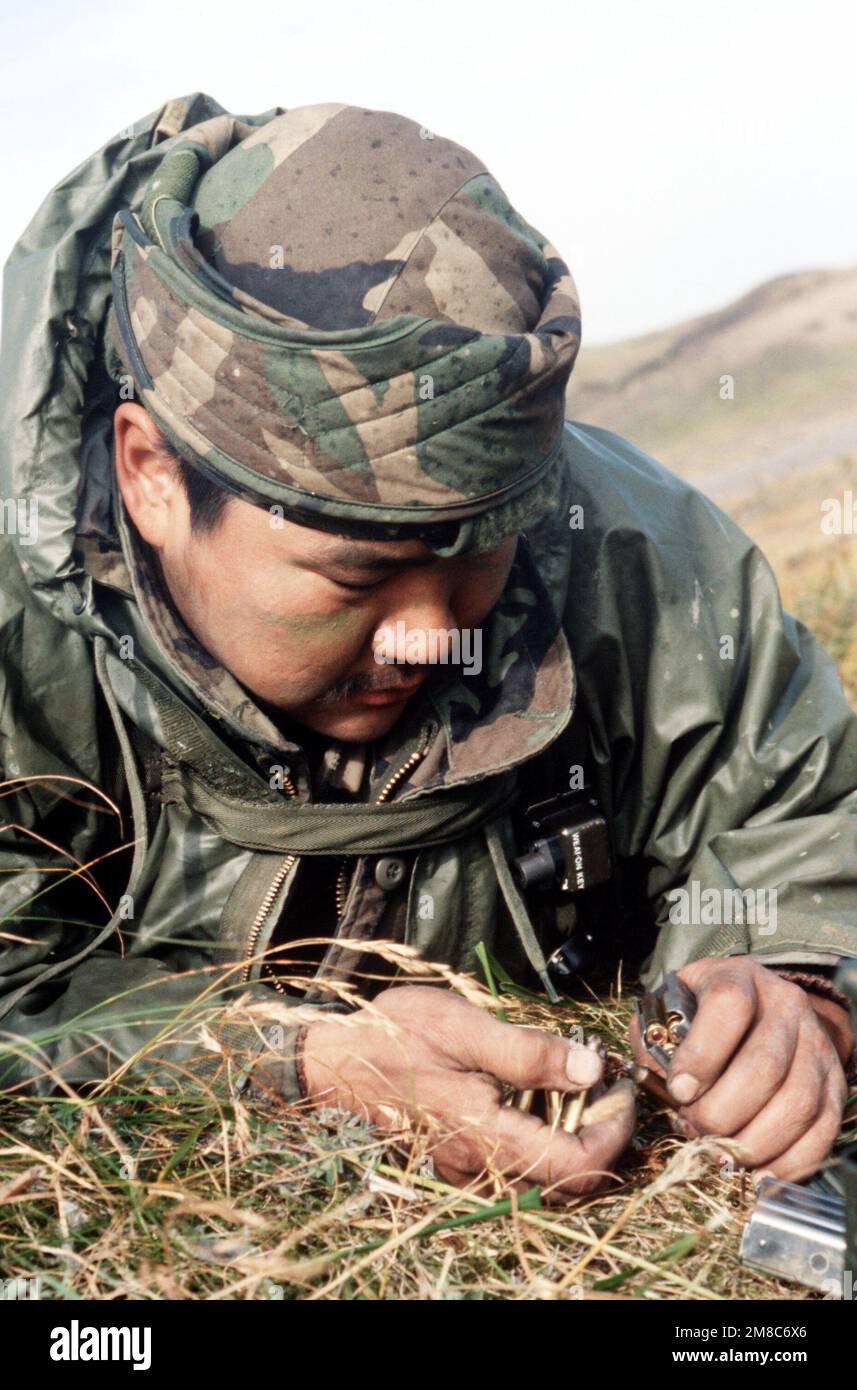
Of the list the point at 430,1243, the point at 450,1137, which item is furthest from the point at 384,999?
the point at 430,1243

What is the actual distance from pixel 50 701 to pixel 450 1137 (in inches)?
49.9

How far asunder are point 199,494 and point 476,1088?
122cm

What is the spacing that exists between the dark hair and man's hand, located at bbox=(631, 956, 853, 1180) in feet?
4.11

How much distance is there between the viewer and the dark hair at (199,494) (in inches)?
112

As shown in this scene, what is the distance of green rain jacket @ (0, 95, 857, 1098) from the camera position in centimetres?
303

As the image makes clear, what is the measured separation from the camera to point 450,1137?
8.37 ft

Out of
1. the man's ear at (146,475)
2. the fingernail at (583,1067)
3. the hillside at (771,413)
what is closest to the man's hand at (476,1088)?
the fingernail at (583,1067)

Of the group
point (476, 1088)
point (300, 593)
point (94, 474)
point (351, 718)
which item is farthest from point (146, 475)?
point (476, 1088)

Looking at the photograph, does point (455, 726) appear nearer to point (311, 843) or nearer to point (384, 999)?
point (311, 843)

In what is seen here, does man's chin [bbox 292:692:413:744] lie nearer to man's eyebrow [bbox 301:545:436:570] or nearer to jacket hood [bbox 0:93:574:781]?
jacket hood [bbox 0:93:574:781]

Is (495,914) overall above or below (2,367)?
below

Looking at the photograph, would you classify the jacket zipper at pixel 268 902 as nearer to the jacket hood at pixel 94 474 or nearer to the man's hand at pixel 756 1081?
the jacket hood at pixel 94 474

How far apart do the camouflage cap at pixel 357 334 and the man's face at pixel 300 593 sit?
73 millimetres
